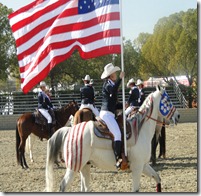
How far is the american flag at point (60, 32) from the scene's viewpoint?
742cm

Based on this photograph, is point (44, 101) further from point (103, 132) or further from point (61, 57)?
point (103, 132)

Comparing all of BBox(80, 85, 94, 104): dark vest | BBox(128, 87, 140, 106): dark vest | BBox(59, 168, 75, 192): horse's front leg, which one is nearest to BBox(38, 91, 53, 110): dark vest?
BBox(80, 85, 94, 104): dark vest

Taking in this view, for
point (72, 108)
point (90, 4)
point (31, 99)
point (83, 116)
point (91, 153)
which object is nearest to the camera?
point (91, 153)

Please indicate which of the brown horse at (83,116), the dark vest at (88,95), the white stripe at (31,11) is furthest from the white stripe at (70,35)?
the dark vest at (88,95)

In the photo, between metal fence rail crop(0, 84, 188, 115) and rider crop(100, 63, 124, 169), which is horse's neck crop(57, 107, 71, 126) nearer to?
rider crop(100, 63, 124, 169)

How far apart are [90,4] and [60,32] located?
69cm

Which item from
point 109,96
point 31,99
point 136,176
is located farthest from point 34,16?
point 31,99

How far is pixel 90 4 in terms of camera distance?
759 centimetres

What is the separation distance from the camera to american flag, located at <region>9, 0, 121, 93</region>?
24.3ft

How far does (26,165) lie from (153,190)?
175 inches

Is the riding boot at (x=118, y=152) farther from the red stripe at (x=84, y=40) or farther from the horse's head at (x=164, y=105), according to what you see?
the red stripe at (x=84, y=40)

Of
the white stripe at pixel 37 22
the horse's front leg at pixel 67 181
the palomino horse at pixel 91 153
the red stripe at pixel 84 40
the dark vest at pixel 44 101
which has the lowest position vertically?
the horse's front leg at pixel 67 181

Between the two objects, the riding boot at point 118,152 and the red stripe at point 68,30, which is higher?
the red stripe at point 68,30

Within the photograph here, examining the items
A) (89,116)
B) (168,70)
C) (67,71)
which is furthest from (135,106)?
(168,70)
